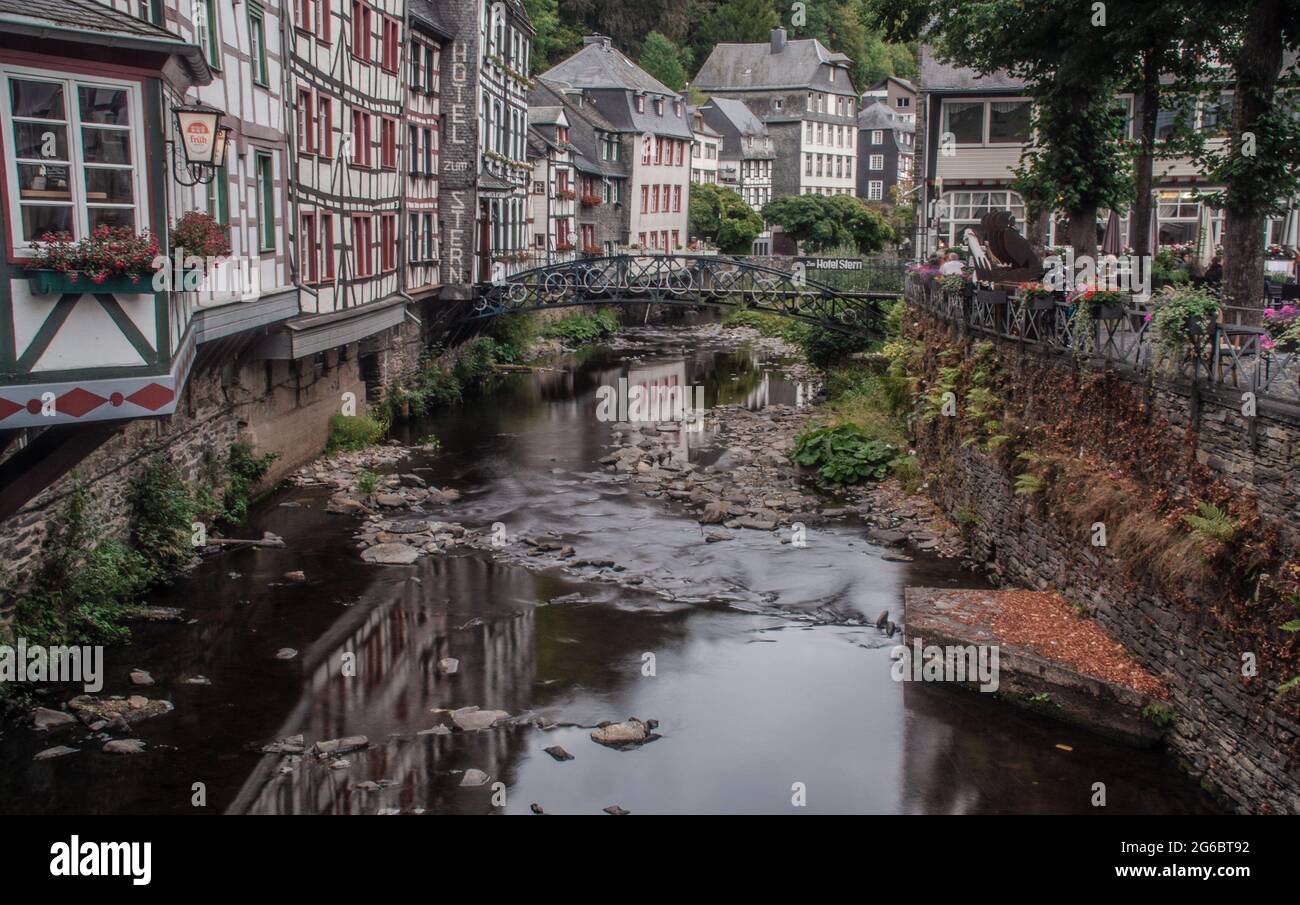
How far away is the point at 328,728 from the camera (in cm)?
1340

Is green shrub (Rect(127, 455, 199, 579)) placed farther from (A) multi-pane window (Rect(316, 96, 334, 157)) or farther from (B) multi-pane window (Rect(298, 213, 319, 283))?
(A) multi-pane window (Rect(316, 96, 334, 157))

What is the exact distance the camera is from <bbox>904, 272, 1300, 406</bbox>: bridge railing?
11.8m

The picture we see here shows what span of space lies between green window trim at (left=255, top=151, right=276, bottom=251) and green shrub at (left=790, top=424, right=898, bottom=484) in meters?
12.1

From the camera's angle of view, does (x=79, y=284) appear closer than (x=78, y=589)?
Yes

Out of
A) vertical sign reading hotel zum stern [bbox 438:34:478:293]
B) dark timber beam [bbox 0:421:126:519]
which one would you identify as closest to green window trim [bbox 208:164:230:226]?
dark timber beam [bbox 0:421:126:519]

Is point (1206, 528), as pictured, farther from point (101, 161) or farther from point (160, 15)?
point (160, 15)

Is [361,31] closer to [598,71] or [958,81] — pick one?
[958,81]

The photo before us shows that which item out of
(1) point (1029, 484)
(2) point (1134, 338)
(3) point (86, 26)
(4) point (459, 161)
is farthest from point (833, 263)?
(3) point (86, 26)

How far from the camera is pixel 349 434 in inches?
1118

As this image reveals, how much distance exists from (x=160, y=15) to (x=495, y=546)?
9503mm

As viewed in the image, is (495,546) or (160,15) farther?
(495,546)

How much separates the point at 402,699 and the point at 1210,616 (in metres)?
8.55
